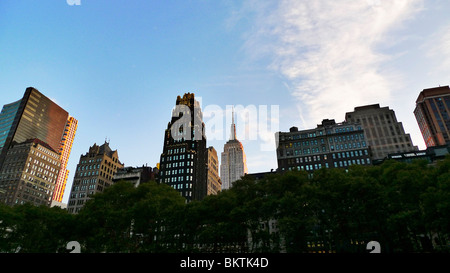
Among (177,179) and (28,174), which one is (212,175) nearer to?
(177,179)

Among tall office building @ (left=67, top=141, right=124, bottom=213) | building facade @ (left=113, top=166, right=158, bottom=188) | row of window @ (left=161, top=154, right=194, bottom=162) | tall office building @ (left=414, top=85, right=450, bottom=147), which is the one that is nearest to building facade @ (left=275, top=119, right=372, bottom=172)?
row of window @ (left=161, top=154, right=194, bottom=162)

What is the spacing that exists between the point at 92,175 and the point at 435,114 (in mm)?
223319

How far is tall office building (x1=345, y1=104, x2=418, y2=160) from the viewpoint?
15275 centimetres

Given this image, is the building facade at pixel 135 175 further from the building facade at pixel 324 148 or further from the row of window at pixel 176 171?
the building facade at pixel 324 148

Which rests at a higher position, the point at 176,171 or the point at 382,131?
the point at 382,131

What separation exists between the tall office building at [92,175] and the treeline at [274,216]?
3761 inches

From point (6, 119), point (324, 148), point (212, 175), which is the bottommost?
point (324, 148)

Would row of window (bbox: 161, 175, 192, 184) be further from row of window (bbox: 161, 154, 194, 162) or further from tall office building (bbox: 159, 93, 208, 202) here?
row of window (bbox: 161, 154, 194, 162)

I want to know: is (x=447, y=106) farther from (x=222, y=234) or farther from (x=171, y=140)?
(x=222, y=234)

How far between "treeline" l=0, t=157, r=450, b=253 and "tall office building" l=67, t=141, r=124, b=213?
95.5 metres

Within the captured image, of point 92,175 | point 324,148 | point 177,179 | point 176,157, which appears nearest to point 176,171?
point 177,179

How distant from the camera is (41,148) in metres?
170

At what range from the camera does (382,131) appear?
15975cm

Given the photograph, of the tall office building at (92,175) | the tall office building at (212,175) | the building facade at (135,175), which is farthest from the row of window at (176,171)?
the tall office building at (92,175)
